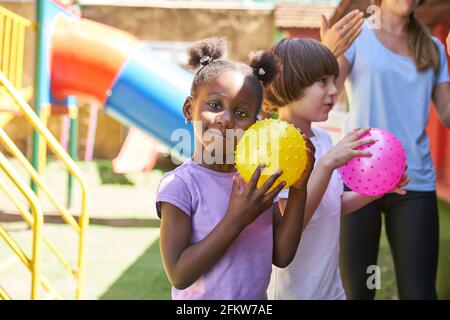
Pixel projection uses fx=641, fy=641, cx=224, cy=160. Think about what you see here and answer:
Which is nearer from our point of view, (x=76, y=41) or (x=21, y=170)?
(x=76, y=41)

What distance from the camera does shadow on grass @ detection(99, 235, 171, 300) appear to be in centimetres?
379

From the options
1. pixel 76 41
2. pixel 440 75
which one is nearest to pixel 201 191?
pixel 440 75

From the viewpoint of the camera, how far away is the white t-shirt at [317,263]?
185 cm

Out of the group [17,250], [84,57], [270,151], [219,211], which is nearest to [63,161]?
[17,250]

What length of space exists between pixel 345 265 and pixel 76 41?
4.07 metres

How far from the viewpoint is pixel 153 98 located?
5.16m

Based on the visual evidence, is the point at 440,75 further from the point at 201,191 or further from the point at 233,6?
the point at 233,6

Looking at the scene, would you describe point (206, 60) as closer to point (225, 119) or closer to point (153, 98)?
point (225, 119)

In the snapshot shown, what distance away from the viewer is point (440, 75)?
2365 mm

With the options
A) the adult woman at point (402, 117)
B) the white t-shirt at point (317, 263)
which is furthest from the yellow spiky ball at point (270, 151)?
the adult woman at point (402, 117)

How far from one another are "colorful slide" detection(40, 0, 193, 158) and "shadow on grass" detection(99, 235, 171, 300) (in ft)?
3.19

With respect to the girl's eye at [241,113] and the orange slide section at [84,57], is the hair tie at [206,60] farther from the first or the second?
the orange slide section at [84,57]

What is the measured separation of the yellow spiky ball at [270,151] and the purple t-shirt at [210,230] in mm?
141

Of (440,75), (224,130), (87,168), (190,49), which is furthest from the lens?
(87,168)
